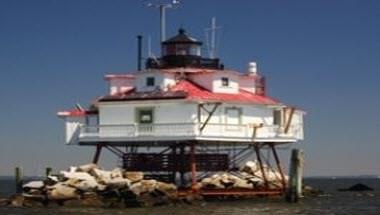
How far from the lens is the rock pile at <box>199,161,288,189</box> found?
203 feet

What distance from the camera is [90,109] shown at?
61.6m

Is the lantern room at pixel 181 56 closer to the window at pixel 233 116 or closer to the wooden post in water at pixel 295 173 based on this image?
the window at pixel 233 116

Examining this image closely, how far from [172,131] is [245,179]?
990cm

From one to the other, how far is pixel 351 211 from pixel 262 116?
8.50m

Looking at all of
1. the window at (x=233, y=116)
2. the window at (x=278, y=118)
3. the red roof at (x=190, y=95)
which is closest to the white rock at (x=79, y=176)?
the red roof at (x=190, y=95)

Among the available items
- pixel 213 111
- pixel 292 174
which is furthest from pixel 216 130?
pixel 292 174

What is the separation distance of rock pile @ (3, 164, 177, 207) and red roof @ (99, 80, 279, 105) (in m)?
5.25

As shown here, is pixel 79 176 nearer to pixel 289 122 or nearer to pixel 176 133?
pixel 176 133

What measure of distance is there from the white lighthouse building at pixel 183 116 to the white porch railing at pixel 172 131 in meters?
0.06

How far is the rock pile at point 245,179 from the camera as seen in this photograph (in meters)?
61.8

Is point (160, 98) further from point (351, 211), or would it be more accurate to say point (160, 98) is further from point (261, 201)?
point (351, 211)

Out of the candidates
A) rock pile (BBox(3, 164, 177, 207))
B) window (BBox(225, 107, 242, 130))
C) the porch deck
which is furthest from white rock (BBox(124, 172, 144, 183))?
window (BBox(225, 107, 242, 130))

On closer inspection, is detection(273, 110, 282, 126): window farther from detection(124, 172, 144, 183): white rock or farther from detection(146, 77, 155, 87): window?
detection(124, 172, 144, 183): white rock

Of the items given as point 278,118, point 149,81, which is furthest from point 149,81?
point 278,118
